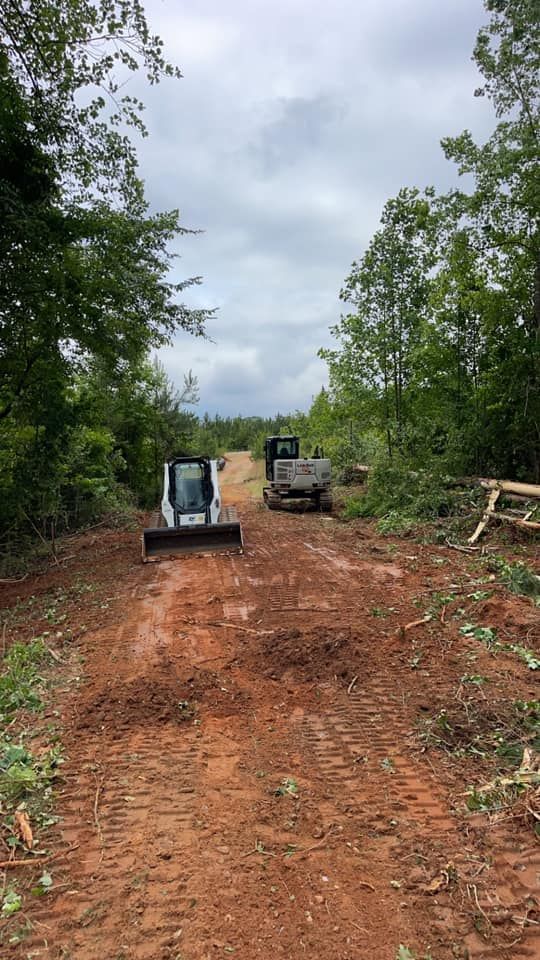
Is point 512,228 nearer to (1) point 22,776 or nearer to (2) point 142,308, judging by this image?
(2) point 142,308

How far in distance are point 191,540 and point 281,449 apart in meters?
11.9

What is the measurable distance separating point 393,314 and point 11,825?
58.8ft

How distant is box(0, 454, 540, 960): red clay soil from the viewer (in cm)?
242

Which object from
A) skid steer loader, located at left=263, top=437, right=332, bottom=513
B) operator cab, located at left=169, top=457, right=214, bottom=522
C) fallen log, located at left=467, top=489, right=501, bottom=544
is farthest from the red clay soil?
skid steer loader, located at left=263, top=437, right=332, bottom=513

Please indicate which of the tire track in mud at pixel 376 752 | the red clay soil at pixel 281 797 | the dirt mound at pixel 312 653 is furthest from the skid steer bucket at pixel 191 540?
the tire track in mud at pixel 376 752

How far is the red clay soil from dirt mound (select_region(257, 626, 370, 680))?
0.02 meters

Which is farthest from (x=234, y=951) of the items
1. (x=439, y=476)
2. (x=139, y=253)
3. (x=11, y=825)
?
(x=439, y=476)

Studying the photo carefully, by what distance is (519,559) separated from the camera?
356 inches

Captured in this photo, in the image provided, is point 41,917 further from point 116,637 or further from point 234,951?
point 116,637

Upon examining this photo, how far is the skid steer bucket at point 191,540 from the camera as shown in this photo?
1088 cm

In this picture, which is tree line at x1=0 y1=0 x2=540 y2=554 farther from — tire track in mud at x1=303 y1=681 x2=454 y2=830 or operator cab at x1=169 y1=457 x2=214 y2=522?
tire track in mud at x1=303 y1=681 x2=454 y2=830

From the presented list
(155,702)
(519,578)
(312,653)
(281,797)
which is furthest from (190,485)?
(281,797)

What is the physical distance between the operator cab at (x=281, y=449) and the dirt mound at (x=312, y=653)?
15800mm

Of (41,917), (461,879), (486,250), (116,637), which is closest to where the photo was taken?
(41,917)
